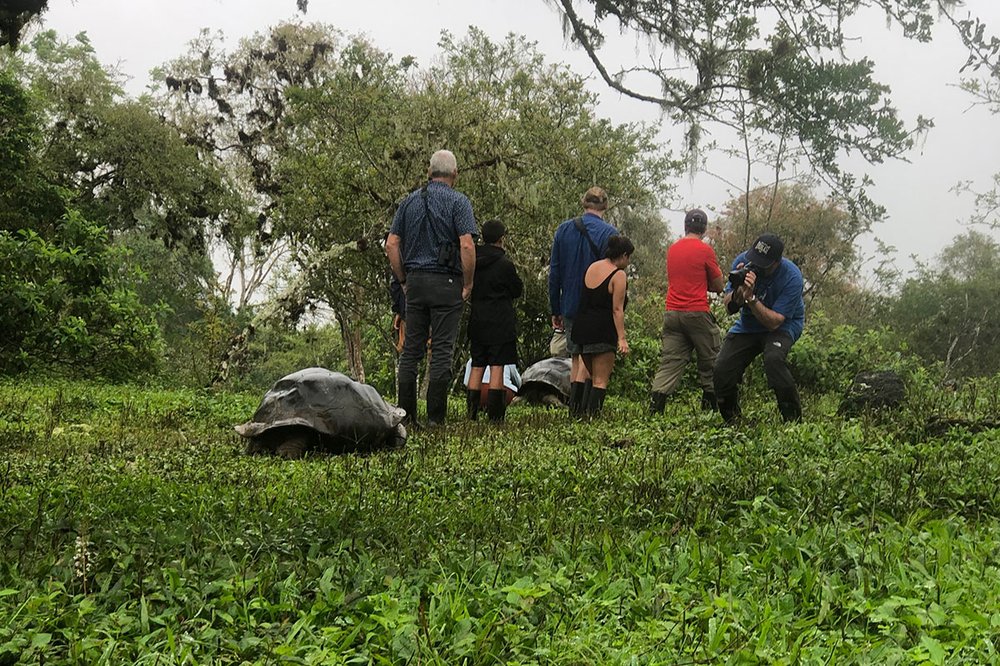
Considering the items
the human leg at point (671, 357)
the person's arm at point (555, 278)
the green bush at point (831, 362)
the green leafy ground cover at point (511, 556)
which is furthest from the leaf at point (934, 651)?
the green bush at point (831, 362)

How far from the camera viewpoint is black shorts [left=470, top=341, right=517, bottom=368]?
27.6 ft

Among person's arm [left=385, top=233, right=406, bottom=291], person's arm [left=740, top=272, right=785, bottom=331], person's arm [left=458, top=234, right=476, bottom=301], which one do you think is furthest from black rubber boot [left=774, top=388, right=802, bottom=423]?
person's arm [left=385, top=233, right=406, bottom=291]

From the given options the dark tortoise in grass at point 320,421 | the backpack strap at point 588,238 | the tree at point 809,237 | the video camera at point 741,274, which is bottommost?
the dark tortoise in grass at point 320,421

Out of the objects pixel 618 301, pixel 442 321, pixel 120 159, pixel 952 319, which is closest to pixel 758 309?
pixel 618 301

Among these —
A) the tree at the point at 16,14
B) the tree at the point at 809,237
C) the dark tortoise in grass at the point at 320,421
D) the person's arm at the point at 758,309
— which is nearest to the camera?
the tree at the point at 16,14

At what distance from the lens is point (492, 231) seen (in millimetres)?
8516

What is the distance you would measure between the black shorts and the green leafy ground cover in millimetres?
2300

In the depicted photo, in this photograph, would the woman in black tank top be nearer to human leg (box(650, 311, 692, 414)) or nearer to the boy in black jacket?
human leg (box(650, 311, 692, 414))

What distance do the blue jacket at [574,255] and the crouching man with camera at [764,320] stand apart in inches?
54.9

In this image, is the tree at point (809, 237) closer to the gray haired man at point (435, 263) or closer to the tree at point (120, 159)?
the tree at point (120, 159)

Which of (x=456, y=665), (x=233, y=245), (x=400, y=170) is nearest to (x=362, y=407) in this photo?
(x=456, y=665)

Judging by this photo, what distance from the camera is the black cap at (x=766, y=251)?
7262mm

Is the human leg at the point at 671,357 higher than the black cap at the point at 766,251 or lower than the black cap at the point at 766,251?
lower

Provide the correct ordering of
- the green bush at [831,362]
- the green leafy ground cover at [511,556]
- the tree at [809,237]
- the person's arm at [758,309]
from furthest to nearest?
the tree at [809,237] < the green bush at [831,362] < the person's arm at [758,309] < the green leafy ground cover at [511,556]
